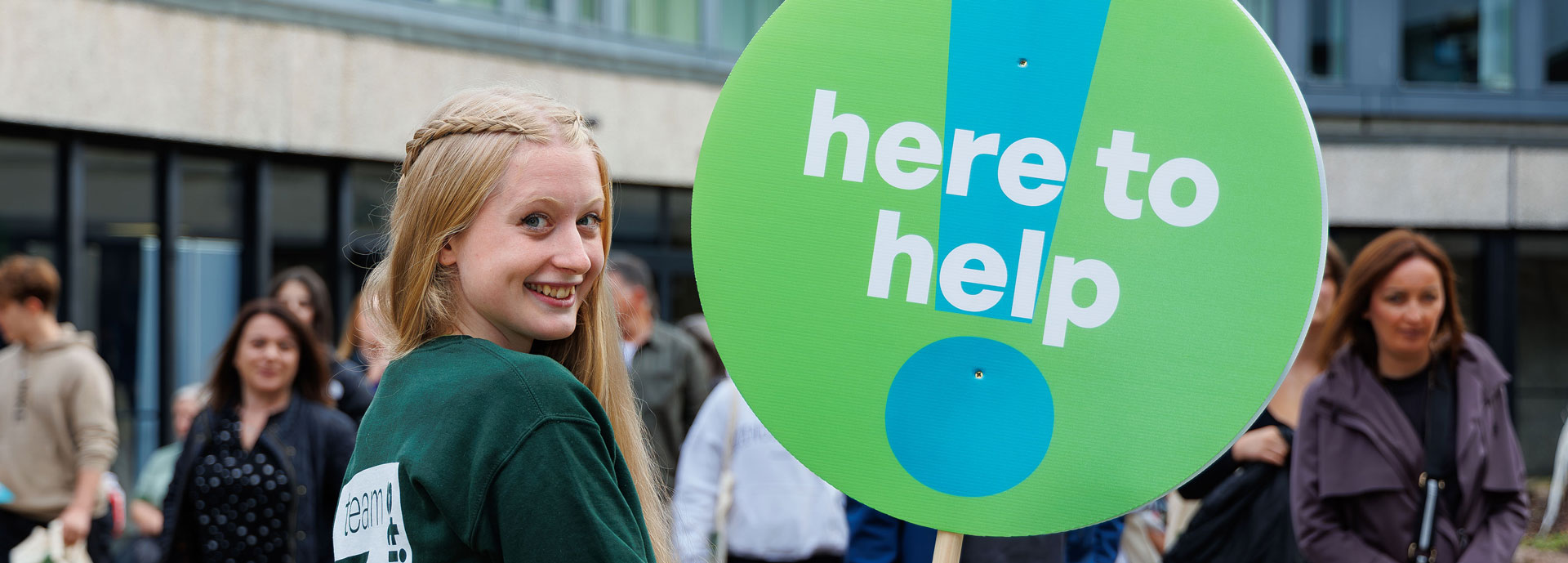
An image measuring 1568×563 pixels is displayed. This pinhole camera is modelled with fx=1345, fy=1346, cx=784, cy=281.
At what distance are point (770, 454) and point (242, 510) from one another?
1.79 m

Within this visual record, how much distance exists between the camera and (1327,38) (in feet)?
48.2

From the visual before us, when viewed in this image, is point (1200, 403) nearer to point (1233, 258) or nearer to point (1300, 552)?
point (1233, 258)

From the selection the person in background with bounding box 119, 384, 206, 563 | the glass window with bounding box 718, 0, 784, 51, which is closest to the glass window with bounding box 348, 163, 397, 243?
the person in background with bounding box 119, 384, 206, 563

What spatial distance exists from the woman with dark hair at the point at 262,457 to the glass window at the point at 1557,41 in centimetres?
1401

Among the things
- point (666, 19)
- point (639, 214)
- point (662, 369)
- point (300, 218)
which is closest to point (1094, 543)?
point (662, 369)

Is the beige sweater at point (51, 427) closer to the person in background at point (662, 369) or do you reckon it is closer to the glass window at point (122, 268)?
the person in background at point (662, 369)

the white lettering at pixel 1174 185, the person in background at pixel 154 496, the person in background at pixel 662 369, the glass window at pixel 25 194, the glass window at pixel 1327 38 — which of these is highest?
the glass window at pixel 1327 38

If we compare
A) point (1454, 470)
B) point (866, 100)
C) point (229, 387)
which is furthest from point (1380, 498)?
point (229, 387)

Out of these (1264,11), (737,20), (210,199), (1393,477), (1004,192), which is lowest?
(1393,477)

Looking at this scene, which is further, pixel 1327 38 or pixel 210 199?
pixel 1327 38

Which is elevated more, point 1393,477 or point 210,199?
point 210,199

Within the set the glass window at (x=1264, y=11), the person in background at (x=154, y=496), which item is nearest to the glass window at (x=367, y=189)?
the person in background at (x=154, y=496)

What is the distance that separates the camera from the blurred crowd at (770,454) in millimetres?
3674

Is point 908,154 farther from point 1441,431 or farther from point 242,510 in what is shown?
point 242,510
